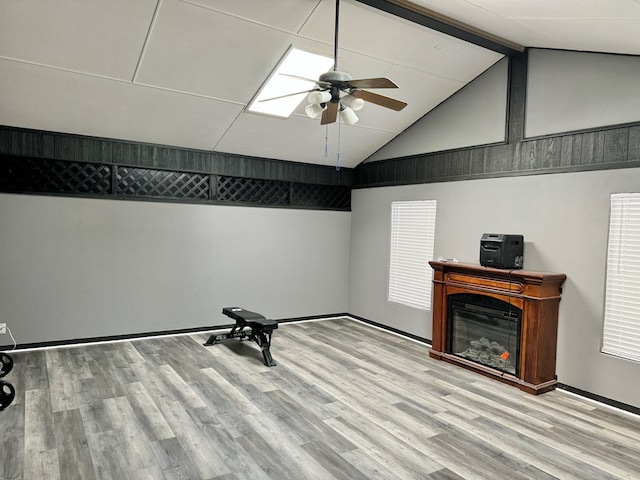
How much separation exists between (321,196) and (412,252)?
1.79 metres

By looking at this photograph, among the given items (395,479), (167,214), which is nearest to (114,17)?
(167,214)

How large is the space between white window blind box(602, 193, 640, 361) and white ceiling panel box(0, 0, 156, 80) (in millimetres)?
4329

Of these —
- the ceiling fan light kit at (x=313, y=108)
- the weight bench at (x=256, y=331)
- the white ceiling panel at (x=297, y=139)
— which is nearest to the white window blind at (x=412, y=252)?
the white ceiling panel at (x=297, y=139)

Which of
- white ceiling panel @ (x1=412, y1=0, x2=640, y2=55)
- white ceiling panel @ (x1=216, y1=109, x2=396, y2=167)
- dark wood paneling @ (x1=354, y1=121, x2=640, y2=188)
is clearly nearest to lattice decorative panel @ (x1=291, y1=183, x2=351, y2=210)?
white ceiling panel @ (x1=216, y1=109, x2=396, y2=167)

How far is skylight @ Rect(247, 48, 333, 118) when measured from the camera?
4.37 m

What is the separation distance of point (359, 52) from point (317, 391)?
3.35 metres

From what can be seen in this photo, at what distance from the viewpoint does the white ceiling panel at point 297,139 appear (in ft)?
17.8

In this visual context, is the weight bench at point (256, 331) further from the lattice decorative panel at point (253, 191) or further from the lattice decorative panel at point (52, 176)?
the lattice decorative panel at point (52, 176)

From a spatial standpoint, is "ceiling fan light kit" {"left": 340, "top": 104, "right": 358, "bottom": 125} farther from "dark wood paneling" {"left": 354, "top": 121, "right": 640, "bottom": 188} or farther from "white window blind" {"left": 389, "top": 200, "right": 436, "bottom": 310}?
"white window blind" {"left": 389, "top": 200, "right": 436, "bottom": 310}

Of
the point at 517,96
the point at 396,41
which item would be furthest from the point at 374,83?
the point at 517,96

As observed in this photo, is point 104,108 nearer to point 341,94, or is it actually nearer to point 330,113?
point 330,113

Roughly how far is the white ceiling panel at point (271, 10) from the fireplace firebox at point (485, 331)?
10.7 feet

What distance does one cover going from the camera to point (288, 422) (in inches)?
133

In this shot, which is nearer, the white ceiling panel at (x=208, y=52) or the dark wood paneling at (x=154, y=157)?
the white ceiling panel at (x=208, y=52)
